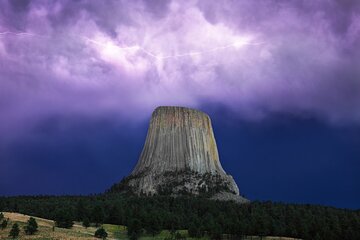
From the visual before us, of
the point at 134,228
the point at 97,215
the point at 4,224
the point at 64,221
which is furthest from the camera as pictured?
the point at 97,215

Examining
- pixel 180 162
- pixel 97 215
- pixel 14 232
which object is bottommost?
pixel 14 232

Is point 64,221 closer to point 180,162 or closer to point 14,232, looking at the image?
point 14,232

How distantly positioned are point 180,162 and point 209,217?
148ft

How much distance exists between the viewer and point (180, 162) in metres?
133

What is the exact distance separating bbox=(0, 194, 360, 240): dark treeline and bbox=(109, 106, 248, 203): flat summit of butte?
13.9 meters

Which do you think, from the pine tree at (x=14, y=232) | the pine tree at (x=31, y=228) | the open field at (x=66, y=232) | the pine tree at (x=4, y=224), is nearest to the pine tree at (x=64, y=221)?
the open field at (x=66, y=232)

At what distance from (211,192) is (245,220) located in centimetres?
3678

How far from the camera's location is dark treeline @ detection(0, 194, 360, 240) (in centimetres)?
7915

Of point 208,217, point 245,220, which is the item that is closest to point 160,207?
point 208,217

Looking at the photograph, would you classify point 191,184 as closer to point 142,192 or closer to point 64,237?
point 142,192

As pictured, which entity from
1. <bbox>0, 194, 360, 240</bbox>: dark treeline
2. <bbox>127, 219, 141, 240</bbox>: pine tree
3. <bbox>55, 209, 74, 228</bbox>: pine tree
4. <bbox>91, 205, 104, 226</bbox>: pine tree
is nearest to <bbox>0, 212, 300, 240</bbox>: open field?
<bbox>55, 209, 74, 228</bbox>: pine tree

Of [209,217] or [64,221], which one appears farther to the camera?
[209,217]

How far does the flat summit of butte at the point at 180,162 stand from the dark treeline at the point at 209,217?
45.6 ft

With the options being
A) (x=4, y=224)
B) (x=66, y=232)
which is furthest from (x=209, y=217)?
(x=4, y=224)
